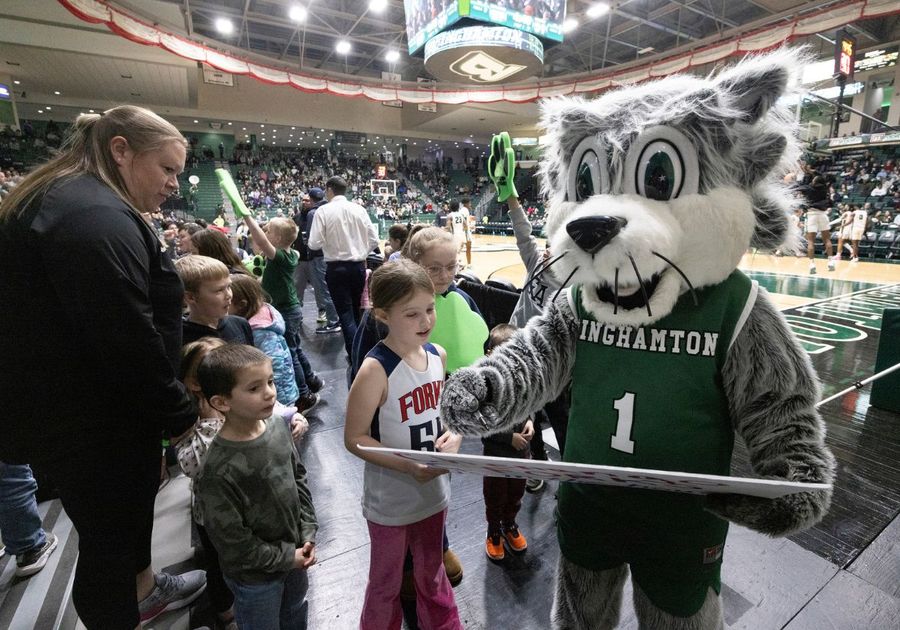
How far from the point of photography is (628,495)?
39.9 inches

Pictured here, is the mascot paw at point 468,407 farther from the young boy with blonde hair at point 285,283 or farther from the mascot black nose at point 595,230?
the young boy with blonde hair at point 285,283

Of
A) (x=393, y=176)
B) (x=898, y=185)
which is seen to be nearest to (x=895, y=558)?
(x=898, y=185)

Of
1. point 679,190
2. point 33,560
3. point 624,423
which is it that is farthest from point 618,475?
point 33,560

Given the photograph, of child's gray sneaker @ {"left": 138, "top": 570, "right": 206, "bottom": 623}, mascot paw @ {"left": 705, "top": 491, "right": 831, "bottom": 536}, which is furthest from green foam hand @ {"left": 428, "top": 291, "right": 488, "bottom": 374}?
child's gray sneaker @ {"left": 138, "top": 570, "right": 206, "bottom": 623}

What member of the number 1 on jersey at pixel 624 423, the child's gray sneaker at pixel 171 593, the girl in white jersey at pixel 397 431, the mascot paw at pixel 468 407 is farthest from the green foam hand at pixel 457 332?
the child's gray sneaker at pixel 171 593

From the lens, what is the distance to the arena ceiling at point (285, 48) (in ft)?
38.7

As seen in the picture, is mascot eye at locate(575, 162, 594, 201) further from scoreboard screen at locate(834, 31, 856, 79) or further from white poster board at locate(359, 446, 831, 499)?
Result: scoreboard screen at locate(834, 31, 856, 79)

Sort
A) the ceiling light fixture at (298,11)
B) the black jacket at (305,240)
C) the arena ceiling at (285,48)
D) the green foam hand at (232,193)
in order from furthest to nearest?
the arena ceiling at (285,48) < the ceiling light fixture at (298,11) < the black jacket at (305,240) < the green foam hand at (232,193)

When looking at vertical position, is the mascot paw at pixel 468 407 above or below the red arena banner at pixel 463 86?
below

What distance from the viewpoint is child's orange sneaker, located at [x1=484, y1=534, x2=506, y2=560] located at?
6.14ft

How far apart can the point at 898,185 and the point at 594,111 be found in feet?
64.5

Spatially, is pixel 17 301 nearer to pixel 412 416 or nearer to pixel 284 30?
pixel 412 416

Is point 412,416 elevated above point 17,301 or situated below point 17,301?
below

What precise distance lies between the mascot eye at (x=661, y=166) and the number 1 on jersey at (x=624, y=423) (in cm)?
44
